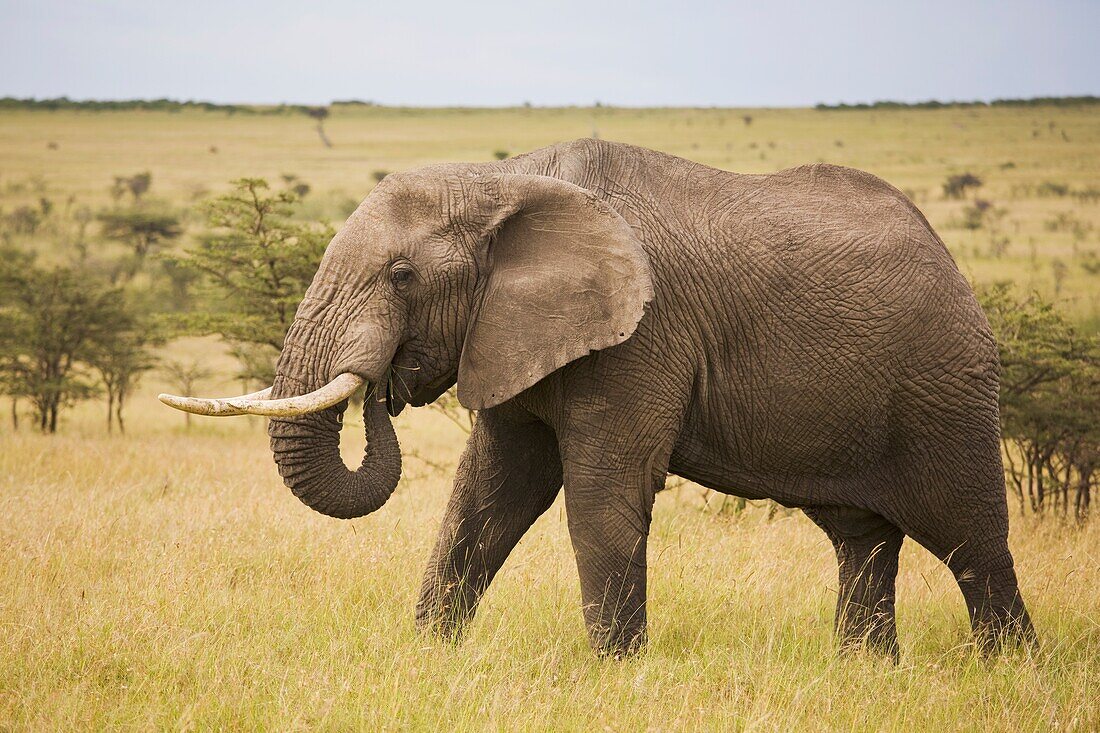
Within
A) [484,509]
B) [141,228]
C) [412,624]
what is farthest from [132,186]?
[484,509]

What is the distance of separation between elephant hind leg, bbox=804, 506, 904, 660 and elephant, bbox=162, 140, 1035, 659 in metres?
0.01

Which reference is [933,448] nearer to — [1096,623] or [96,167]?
[1096,623]

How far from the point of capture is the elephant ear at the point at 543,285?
4.59 meters

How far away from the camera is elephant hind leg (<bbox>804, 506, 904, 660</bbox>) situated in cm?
569

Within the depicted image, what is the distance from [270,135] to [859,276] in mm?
81994

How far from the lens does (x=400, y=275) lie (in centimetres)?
454

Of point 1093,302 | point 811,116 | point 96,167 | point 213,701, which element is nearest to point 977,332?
point 213,701

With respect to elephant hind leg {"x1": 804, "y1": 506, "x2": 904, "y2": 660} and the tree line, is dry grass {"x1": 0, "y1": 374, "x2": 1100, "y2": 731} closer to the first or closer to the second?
elephant hind leg {"x1": 804, "y1": 506, "x2": 904, "y2": 660}

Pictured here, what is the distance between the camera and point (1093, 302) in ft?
82.0

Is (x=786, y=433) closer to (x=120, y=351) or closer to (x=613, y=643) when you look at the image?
(x=613, y=643)

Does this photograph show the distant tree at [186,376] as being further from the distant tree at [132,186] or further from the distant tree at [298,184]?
the distant tree at [132,186]

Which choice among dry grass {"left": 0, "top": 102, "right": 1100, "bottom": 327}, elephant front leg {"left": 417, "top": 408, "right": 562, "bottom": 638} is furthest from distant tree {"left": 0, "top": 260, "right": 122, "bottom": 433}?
dry grass {"left": 0, "top": 102, "right": 1100, "bottom": 327}

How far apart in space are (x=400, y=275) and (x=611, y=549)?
4.65 feet

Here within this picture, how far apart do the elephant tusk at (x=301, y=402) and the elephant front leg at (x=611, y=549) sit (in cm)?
103
